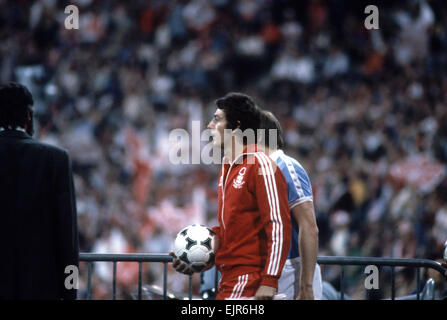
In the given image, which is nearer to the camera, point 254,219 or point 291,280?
point 254,219

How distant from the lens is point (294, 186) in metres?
3.30

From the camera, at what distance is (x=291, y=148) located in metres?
8.38

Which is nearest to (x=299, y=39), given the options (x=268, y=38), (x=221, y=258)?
(x=268, y=38)

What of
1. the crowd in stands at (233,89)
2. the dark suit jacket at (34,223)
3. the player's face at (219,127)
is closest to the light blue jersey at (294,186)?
the player's face at (219,127)

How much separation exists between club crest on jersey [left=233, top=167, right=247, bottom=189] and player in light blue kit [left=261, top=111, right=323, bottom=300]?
26cm

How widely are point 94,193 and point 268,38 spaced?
10.6 ft

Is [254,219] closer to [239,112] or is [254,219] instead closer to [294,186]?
[294,186]

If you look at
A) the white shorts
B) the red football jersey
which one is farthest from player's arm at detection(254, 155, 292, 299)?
the white shorts

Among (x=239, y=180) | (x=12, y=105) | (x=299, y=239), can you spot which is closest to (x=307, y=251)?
(x=299, y=239)

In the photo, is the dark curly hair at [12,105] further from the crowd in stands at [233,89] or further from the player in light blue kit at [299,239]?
the crowd in stands at [233,89]

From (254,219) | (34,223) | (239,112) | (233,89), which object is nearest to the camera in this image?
(34,223)

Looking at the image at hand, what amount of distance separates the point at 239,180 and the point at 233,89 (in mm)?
6239

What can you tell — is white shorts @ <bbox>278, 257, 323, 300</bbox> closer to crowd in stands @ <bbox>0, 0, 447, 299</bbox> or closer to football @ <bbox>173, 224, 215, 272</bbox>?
football @ <bbox>173, 224, 215, 272</bbox>

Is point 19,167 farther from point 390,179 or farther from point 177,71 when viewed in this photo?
point 177,71
